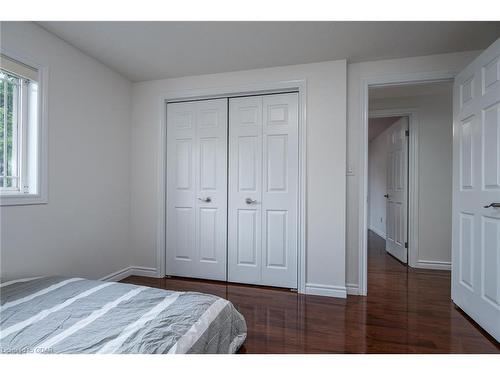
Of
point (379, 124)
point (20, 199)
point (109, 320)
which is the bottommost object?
point (109, 320)

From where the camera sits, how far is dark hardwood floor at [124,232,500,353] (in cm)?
169

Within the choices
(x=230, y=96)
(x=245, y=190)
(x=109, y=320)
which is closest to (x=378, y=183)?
(x=245, y=190)

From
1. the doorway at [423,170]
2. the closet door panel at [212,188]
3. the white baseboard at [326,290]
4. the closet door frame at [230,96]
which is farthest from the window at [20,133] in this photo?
the doorway at [423,170]

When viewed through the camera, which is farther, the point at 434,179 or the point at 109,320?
the point at 434,179

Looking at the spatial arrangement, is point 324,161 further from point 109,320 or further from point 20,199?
point 20,199

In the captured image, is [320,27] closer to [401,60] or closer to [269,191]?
[401,60]

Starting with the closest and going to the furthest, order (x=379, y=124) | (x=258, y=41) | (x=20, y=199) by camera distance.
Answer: (x=20, y=199) → (x=258, y=41) → (x=379, y=124)

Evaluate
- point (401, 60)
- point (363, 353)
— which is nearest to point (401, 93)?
point (401, 60)

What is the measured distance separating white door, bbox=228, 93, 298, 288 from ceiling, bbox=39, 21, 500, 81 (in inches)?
19.1

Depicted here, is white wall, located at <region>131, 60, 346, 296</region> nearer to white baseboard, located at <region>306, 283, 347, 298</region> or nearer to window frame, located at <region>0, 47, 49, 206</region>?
white baseboard, located at <region>306, 283, 347, 298</region>

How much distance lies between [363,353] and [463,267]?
4.16 ft

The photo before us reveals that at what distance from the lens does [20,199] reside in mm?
1907

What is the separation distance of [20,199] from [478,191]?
3405 mm

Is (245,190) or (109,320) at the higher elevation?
(245,190)
